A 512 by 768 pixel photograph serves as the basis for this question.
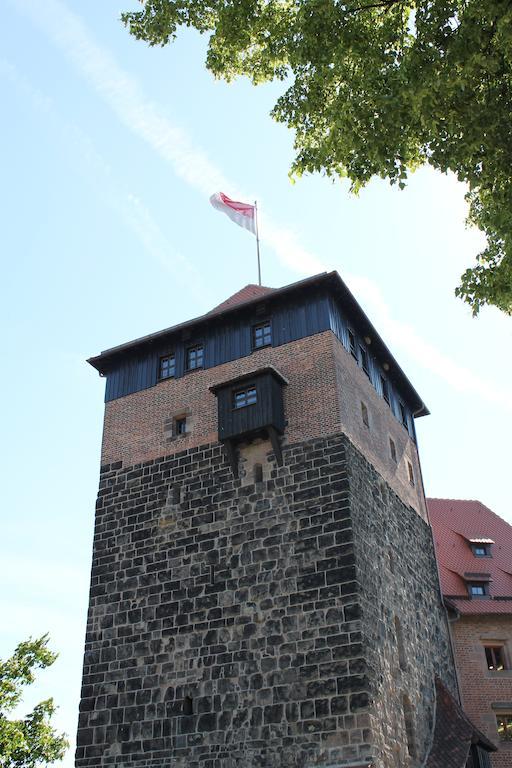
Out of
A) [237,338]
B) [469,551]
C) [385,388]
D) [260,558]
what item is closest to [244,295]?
[237,338]

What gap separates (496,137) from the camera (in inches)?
500

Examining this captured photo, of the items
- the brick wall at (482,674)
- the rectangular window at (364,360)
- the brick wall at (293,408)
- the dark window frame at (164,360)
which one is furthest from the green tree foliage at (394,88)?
the brick wall at (482,674)

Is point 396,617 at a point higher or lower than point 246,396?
lower

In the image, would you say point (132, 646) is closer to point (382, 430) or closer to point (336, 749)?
point (336, 749)

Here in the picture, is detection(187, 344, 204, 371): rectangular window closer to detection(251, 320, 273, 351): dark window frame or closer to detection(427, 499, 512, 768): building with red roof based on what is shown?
detection(251, 320, 273, 351): dark window frame

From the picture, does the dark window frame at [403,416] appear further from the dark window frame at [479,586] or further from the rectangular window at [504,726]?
the rectangular window at [504,726]

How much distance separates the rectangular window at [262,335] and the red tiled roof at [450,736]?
10251 millimetres

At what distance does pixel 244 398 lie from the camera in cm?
2117

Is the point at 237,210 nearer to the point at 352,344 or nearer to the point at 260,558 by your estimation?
the point at 352,344

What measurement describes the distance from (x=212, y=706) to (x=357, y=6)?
14130mm

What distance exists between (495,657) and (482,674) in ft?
2.90

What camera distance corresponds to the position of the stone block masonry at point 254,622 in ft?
56.4

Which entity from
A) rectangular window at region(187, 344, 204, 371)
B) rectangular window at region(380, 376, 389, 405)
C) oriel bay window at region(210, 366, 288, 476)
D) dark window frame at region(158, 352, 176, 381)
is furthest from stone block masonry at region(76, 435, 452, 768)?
rectangular window at region(380, 376, 389, 405)

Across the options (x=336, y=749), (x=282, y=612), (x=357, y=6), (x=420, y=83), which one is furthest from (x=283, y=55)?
(x=336, y=749)
